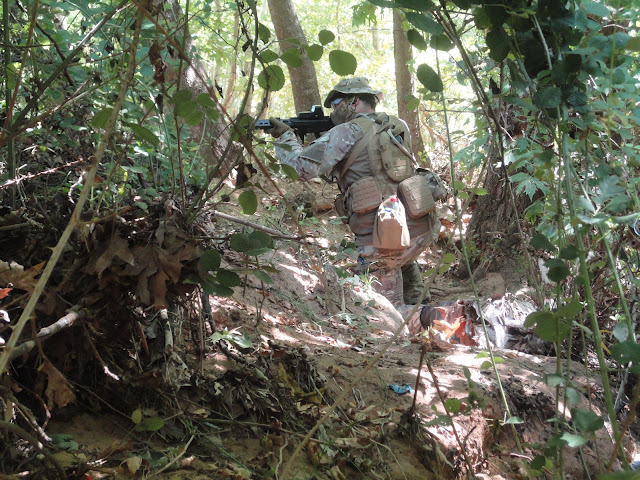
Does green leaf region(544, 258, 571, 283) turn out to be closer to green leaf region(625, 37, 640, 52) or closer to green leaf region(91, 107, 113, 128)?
green leaf region(625, 37, 640, 52)

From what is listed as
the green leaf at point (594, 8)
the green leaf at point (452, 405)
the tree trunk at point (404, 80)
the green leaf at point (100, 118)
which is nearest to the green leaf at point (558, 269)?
the green leaf at point (594, 8)

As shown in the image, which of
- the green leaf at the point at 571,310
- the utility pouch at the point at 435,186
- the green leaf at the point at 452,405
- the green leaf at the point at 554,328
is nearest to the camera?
the green leaf at the point at 571,310

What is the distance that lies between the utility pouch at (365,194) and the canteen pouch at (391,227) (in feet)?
0.29

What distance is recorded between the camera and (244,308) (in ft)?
11.5

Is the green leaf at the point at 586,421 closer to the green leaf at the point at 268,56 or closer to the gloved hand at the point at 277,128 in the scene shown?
the green leaf at the point at 268,56

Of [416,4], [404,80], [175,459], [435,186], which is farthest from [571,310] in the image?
[404,80]

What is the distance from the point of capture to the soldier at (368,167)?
559cm

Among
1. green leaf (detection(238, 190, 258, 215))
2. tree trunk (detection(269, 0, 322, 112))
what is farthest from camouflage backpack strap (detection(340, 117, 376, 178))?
green leaf (detection(238, 190, 258, 215))

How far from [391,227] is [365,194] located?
1.44 feet

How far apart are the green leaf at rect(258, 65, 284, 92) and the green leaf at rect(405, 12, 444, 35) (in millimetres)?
596

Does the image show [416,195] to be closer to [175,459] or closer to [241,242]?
[241,242]

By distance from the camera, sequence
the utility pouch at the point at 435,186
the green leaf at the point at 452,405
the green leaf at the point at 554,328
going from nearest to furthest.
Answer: the green leaf at the point at 554,328
the green leaf at the point at 452,405
the utility pouch at the point at 435,186

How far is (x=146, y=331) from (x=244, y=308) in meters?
1.30

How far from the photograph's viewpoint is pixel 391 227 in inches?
222
